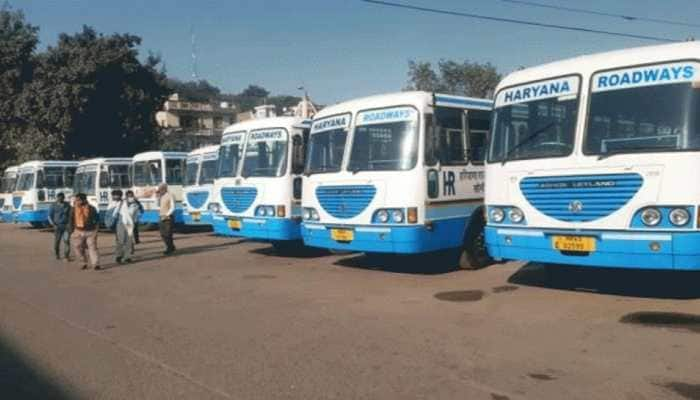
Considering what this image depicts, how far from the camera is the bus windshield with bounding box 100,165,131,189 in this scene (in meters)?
23.5

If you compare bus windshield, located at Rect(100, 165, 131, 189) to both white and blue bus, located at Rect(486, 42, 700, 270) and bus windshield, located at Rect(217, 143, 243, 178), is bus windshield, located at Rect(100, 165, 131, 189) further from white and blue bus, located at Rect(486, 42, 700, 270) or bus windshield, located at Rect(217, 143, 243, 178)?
white and blue bus, located at Rect(486, 42, 700, 270)

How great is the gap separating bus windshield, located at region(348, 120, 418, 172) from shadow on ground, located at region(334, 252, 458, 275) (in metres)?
2.00

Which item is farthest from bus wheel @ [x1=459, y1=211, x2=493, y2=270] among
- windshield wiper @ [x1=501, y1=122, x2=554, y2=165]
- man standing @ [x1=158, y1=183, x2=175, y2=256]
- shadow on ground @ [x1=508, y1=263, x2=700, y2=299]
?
man standing @ [x1=158, y1=183, x2=175, y2=256]

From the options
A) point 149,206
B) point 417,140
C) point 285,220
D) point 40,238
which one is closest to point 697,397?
point 417,140

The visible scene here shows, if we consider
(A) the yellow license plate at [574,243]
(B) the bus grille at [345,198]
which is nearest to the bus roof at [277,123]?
(B) the bus grille at [345,198]

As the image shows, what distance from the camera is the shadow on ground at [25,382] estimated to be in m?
5.46

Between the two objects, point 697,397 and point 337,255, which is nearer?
point 697,397

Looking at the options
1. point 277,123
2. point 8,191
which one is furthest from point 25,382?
point 8,191

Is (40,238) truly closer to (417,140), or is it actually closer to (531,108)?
(417,140)

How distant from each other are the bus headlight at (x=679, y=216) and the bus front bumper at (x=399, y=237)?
375 centimetres

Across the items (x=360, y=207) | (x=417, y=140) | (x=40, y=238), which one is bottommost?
(x=40, y=238)

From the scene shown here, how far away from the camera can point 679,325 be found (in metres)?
7.00

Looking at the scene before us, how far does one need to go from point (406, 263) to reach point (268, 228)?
2.78 m

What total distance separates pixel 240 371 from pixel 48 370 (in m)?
1.81
